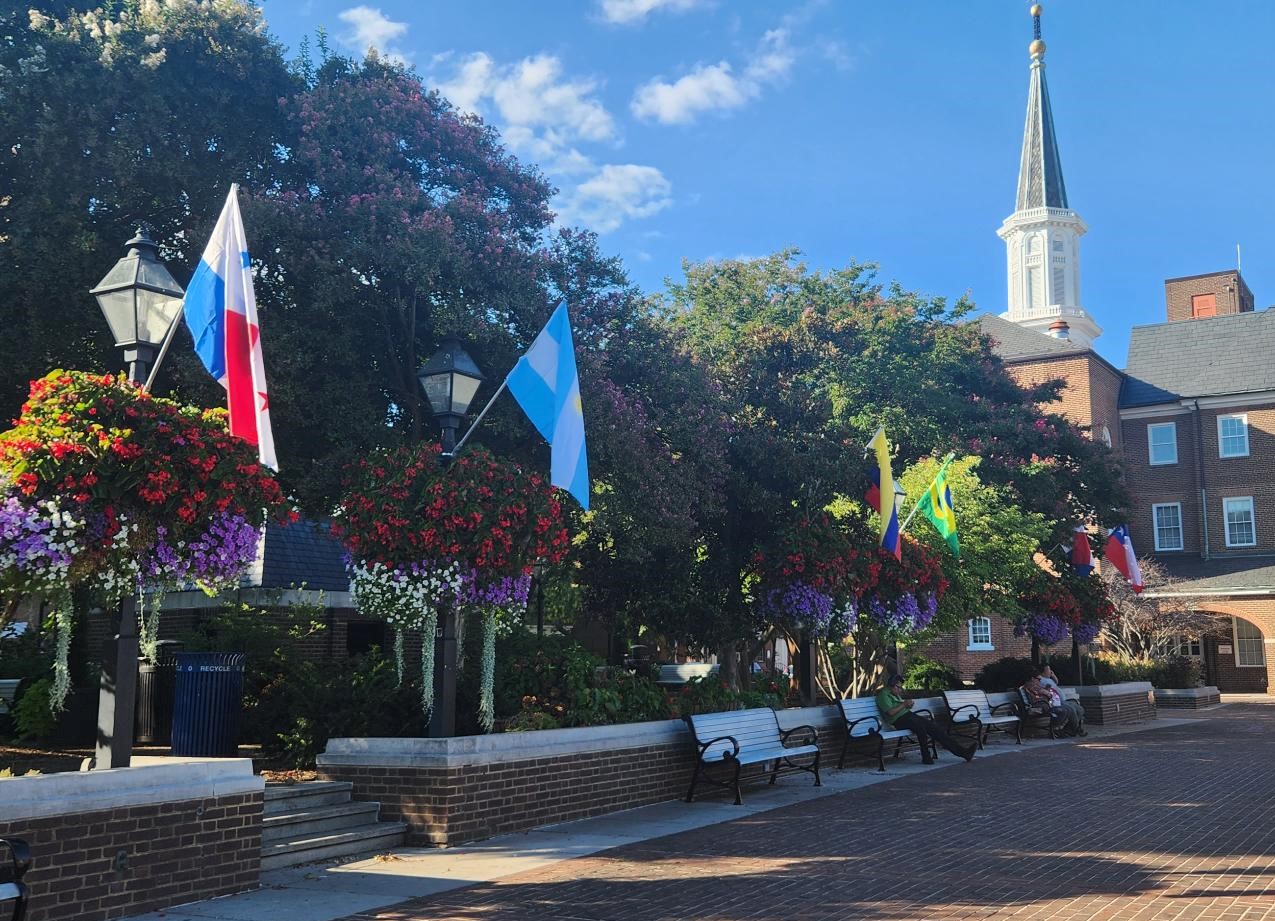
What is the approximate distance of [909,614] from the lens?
18516mm

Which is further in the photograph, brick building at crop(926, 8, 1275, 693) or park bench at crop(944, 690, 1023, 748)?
brick building at crop(926, 8, 1275, 693)

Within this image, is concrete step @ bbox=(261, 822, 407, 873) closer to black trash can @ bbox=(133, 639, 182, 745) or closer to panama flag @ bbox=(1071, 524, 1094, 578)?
black trash can @ bbox=(133, 639, 182, 745)

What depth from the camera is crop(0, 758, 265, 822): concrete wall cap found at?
685cm

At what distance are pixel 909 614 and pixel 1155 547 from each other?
3372cm

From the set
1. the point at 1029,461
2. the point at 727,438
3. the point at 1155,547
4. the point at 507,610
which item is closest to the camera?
the point at 507,610

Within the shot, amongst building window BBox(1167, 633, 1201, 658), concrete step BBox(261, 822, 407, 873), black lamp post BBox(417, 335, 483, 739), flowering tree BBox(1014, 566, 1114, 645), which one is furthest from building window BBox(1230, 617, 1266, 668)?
concrete step BBox(261, 822, 407, 873)

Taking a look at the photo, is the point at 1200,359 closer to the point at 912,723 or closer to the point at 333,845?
the point at 912,723

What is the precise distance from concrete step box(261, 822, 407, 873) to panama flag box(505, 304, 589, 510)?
11.3 ft

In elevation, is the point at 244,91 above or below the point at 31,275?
above

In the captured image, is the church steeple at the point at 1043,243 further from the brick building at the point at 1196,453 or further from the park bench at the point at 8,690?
the park bench at the point at 8,690

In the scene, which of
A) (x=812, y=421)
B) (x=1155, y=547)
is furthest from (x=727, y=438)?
(x=1155, y=547)

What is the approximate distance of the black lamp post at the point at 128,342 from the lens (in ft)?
25.8

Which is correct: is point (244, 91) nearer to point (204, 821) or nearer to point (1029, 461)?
point (204, 821)

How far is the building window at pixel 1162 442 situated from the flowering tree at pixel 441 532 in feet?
144
